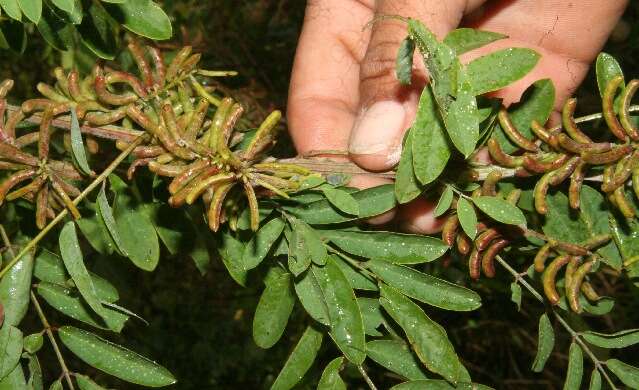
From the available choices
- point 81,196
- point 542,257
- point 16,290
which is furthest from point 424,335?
point 16,290

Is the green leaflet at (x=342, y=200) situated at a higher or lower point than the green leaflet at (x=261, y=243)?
higher

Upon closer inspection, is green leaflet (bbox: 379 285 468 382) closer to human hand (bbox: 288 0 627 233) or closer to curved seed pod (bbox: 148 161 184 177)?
human hand (bbox: 288 0 627 233)

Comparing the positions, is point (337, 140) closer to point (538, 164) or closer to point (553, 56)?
point (553, 56)

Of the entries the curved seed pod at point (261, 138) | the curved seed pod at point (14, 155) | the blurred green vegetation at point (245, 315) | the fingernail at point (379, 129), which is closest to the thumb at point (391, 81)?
the fingernail at point (379, 129)

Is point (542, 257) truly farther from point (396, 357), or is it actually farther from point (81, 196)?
point (81, 196)

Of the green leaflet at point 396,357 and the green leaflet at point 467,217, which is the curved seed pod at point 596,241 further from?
the green leaflet at point 396,357

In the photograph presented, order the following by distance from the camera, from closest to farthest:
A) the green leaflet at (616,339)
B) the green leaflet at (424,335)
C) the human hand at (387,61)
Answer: the green leaflet at (424,335), the green leaflet at (616,339), the human hand at (387,61)

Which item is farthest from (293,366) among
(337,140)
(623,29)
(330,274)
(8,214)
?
(623,29)
